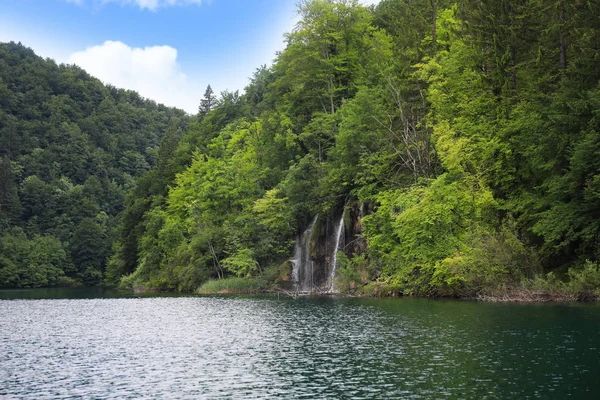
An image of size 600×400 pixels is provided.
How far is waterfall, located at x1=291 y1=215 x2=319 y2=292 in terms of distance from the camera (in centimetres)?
5759

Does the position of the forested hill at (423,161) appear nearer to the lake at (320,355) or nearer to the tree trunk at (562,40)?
the tree trunk at (562,40)

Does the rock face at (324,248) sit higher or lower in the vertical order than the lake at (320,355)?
higher

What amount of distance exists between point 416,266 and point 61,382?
99.6 feet

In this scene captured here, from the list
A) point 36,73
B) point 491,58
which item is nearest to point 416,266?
point 491,58

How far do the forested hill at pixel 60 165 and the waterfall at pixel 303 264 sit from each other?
6436cm

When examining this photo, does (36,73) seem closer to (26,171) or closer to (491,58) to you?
(26,171)

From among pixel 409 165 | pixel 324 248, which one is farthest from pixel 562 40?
pixel 324 248

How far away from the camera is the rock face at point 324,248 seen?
179 feet

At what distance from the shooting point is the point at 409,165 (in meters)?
50.9

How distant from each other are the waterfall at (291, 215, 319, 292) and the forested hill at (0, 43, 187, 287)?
6436 centimetres

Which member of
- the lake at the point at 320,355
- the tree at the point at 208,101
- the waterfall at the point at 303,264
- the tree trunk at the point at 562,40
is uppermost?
the tree at the point at 208,101

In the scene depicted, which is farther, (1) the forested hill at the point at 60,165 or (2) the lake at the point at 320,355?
(1) the forested hill at the point at 60,165

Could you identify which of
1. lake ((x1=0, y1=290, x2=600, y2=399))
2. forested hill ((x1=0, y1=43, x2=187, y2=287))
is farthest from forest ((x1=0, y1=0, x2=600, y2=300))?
forested hill ((x1=0, y1=43, x2=187, y2=287))

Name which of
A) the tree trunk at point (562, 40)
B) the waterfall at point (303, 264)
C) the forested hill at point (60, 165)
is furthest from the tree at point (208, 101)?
the tree trunk at point (562, 40)
